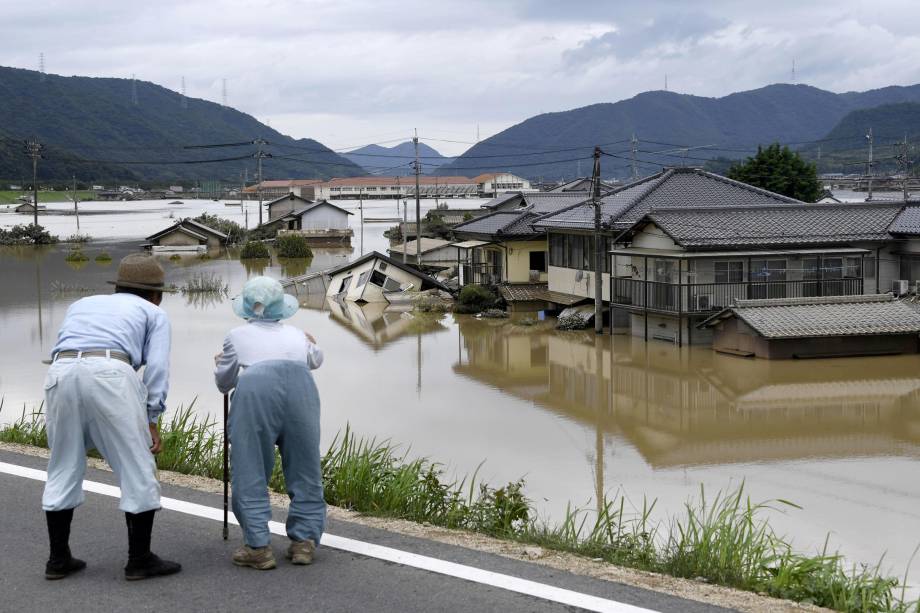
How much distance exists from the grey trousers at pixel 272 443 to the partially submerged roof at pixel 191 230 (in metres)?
55.1

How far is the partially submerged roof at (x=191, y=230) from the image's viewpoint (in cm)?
5769

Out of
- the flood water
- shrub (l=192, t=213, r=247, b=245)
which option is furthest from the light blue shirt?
shrub (l=192, t=213, r=247, b=245)

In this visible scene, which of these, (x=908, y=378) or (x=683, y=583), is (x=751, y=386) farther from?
(x=683, y=583)

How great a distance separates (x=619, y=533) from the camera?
19.5 feet

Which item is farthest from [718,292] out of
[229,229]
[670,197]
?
[229,229]

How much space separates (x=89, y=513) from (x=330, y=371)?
12965 mm

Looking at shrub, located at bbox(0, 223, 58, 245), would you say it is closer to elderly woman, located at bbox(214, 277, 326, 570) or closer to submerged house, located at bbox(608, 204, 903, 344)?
submerged house, located at bbox(608, 204, 903, 344)

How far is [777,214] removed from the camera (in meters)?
22.8

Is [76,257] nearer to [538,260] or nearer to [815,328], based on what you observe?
[538,260]

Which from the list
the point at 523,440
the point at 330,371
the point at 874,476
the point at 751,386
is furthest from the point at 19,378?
the point at 874,476

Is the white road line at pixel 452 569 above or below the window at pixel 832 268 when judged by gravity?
below

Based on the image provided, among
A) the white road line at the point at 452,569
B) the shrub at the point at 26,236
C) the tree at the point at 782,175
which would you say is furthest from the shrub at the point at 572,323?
the shrub at the point at 26,236

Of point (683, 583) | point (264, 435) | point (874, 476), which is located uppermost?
point (264, 435)

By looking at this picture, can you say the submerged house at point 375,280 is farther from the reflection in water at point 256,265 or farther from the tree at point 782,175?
the tree at point 782,175
